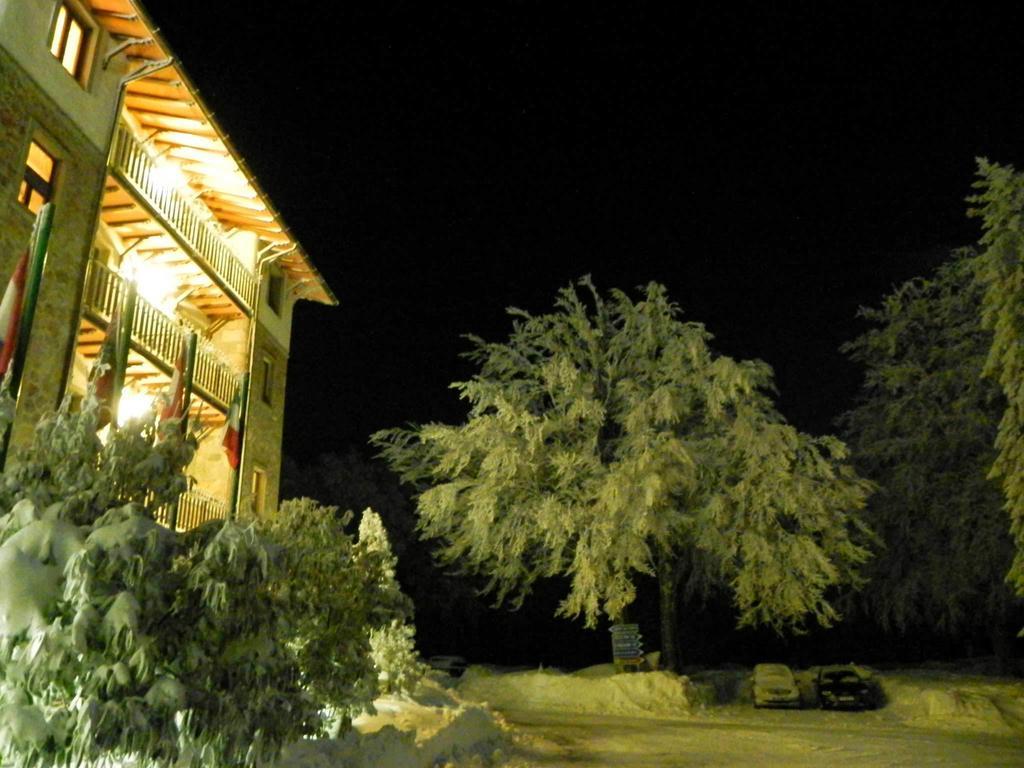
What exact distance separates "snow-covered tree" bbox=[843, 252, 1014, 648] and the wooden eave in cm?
2000

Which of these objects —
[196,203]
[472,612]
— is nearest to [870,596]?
[472,612]

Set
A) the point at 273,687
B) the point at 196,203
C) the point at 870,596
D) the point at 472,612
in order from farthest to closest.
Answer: the point at 472,612 → the point at 870,596 → the point at 196,203 → the point at 273,687

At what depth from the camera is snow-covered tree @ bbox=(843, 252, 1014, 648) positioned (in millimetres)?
25359

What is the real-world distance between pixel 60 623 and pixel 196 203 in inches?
610

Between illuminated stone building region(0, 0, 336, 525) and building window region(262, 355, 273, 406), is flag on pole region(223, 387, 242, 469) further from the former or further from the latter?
building window region(262, 355, 273, 406)

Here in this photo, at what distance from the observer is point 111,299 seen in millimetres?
14359

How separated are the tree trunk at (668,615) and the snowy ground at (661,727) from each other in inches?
50.0

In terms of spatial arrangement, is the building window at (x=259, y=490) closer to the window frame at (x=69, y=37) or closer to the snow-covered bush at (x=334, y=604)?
the snow-covered bush at (x=334, y=604)

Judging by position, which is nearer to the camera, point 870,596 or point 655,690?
point 655,690

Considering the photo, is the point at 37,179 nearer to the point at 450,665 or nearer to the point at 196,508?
the point at 196,508

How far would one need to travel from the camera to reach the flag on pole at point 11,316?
959 cm

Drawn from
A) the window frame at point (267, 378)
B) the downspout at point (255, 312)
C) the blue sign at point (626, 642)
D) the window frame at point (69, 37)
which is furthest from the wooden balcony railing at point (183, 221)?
the blue sign at point (626, 642)

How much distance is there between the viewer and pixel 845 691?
72.3 ft

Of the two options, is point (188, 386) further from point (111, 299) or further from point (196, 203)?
point (196, 203)
